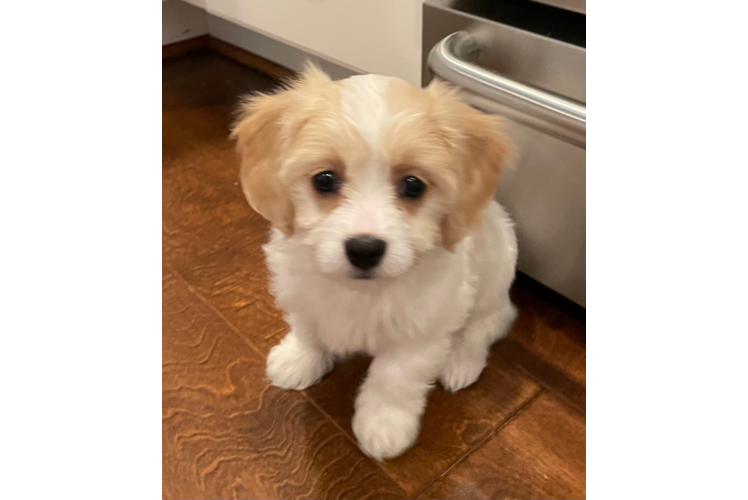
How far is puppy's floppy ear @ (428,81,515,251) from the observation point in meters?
0.89

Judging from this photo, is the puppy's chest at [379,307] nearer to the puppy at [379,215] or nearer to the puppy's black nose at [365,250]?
the puppy at [379,215]

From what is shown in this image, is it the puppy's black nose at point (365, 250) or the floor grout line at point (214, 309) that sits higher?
the puppy's black nose at point (365, 250)

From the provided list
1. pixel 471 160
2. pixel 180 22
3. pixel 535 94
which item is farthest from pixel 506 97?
pixel 180 22

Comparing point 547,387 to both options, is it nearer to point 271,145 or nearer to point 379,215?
point 379,215

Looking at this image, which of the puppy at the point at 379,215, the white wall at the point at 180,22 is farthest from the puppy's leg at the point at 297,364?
the white wall at the point at 180,22

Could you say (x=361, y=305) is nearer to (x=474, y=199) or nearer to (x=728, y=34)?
(x=474, y=199)

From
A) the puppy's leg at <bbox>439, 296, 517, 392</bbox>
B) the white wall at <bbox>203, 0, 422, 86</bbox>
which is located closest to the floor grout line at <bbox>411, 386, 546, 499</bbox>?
the puppy's leg at <bbox>439, 296, 517, 392</bbox>

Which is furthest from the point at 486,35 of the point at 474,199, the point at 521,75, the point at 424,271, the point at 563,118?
the point at 424,271

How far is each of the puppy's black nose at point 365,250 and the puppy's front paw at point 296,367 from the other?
0.50 meters

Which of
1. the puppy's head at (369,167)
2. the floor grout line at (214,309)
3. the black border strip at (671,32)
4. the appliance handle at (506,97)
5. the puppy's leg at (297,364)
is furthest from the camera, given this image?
the floor grout line at (214,309)

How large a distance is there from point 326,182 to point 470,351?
2.10 feet

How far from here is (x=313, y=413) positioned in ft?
4.04

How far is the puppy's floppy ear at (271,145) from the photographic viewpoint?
0.89m

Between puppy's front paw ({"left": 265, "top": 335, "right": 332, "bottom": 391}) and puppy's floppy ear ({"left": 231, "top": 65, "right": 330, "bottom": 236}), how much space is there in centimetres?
42
